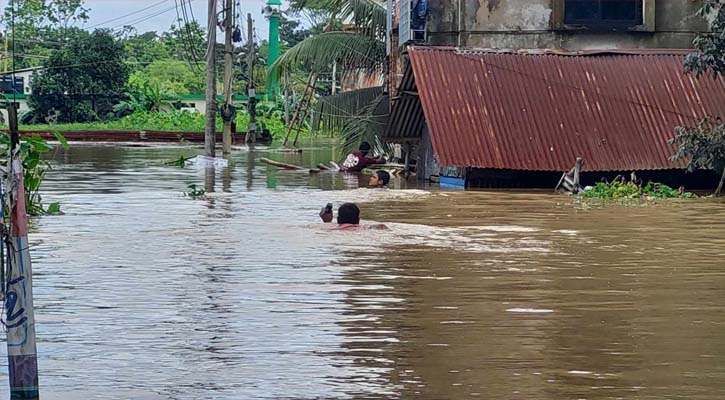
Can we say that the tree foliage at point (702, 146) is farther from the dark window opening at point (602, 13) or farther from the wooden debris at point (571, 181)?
the dark window opening at point (602, 13)

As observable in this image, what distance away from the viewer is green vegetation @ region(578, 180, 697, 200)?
2302cm

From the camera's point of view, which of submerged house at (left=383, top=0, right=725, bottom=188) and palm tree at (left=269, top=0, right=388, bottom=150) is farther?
palm tree at (left=269, top=0, right=388, bottom=150)

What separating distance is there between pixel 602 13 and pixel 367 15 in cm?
934

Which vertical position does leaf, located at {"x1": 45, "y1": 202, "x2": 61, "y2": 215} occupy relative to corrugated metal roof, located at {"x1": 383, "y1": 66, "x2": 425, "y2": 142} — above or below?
below

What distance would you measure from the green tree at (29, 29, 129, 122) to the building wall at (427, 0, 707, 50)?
38.8 meters

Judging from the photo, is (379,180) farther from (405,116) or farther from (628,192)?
(628,192)

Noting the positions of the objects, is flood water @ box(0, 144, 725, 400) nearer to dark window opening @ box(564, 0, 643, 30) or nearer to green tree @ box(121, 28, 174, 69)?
dark window opening @ box(564, 0, 643, 30)

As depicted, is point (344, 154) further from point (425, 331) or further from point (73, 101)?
point (73, 101)

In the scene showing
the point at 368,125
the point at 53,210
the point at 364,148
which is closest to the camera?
the point at 53,210

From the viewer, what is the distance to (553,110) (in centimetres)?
2658

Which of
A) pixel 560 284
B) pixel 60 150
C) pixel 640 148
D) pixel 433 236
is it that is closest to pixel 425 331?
pixel 560 284

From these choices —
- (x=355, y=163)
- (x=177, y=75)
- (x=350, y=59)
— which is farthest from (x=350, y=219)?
(x=177, y=75)

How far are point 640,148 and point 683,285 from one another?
1368cm

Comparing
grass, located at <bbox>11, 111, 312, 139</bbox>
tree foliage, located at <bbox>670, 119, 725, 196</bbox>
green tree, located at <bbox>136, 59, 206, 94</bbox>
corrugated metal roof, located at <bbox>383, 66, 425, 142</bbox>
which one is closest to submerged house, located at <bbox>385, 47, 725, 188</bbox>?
corrugated metal roof, located at <bbox>383, 66, 425, 142</bbox>
